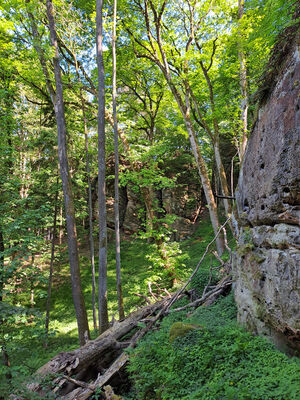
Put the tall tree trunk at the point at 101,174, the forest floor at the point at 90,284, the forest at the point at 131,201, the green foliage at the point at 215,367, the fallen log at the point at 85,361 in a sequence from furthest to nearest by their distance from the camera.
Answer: the forest floor at the point at 90,284, the tall tree trunk at the point at 101,174, the fallen log at the point at 85,361, the forest at the point at 131,201, the green foliage at the point at 215,367

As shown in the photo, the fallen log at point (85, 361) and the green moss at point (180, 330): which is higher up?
the green moss at point (180, 330)

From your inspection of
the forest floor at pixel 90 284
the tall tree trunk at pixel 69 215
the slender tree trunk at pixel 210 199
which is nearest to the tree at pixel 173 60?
the slender tree trunk at pixel 210 199

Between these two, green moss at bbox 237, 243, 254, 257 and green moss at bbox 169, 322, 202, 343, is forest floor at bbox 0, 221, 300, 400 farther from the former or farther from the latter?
green moss at bbox 237, 243, 254, 257

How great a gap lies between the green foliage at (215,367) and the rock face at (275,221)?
0.39 m

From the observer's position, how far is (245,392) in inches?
87.0

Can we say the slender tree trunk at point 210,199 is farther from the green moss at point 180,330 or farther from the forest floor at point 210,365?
the green moss at point 180,330

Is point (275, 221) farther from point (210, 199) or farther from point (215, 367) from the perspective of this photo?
point (210, 199)

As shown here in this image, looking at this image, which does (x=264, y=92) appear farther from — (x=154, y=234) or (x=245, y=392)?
(x=154, y=234)

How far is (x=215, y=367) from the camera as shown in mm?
2879

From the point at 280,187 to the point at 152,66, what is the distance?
11.0m

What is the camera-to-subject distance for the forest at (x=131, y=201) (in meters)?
3.30

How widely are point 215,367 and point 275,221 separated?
2.10m

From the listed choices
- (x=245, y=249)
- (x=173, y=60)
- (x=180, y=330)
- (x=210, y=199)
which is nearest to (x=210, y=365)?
(x=180, y=330)

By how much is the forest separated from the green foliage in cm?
2
